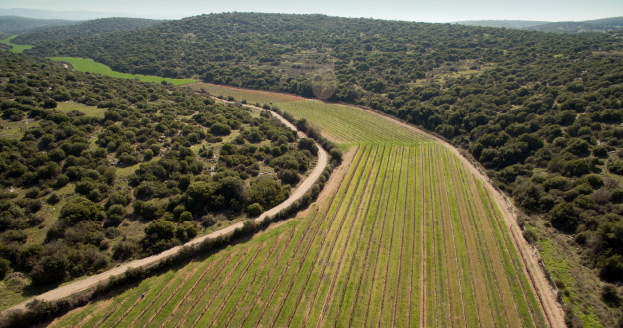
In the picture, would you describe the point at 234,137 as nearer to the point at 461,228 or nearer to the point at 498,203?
the point at 461,228

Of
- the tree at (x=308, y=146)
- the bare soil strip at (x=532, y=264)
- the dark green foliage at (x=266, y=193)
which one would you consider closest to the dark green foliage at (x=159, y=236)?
the dark green foliage at (x=266, y=193)

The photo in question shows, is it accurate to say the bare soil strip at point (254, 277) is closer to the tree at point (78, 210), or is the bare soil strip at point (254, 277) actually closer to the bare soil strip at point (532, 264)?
the tree at point (78, 210)

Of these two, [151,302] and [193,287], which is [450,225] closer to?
[193,287]

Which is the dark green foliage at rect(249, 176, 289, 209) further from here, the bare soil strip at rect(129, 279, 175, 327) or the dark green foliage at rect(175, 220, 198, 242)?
the bare soil strip at rect(129, 279, 175, 327)

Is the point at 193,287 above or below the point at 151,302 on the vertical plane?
below

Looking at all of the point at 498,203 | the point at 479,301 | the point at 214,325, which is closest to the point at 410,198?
the point at 498,203

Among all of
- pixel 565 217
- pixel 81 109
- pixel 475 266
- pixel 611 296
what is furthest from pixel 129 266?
pixel 565 217
